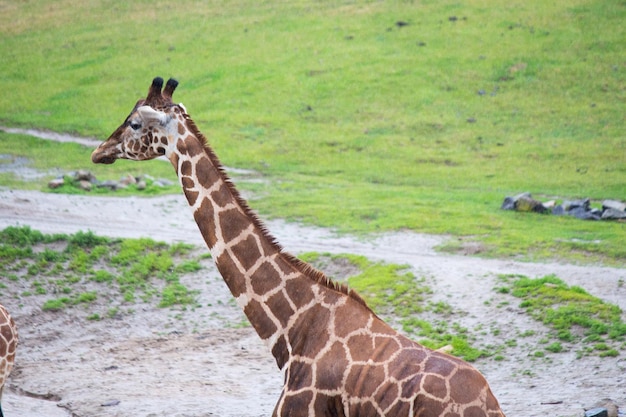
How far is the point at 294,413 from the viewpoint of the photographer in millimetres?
7055

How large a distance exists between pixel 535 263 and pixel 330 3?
101 ft

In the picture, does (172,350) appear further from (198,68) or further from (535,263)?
(198,68)

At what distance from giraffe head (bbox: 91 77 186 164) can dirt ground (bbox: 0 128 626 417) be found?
4214mm

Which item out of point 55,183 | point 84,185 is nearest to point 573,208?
point 84,185

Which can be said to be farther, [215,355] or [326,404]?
[215,355]

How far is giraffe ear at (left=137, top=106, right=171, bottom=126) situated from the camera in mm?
7828

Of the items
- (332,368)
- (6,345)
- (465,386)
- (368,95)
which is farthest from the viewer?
(368,95)

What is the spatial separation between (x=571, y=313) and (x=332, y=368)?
7.18 meters

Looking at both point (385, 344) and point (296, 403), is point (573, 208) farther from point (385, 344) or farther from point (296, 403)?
point (296, 403)

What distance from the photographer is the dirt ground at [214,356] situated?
445 inches

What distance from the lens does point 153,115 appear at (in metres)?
7.84

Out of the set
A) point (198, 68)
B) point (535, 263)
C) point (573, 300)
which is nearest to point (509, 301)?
point (573, 300)

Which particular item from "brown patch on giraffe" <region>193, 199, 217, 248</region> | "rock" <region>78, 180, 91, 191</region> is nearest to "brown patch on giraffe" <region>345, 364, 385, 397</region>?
"brown patch on giraffe" <region>193, 199, 217, 248</region>

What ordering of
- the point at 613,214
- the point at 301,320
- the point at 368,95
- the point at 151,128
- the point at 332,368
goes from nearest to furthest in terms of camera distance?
the point at 332,368, the point at 301,320, the point at 151,128, the point at 613,214, the point at 368,95
